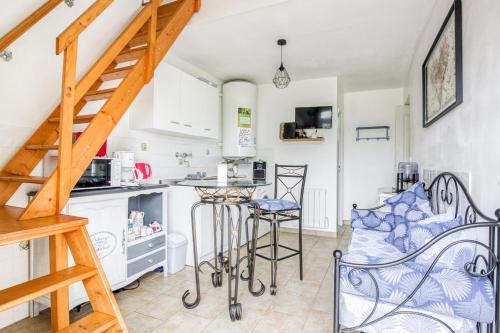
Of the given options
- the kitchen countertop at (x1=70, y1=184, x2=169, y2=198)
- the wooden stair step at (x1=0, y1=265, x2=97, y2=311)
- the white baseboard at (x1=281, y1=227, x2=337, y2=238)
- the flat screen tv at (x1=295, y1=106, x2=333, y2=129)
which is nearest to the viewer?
the wooden stair step at (x1=0, y1=265, x2=97, y2=311)

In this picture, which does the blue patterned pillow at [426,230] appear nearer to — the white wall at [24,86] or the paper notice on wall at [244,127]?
the white wall at [24,86]

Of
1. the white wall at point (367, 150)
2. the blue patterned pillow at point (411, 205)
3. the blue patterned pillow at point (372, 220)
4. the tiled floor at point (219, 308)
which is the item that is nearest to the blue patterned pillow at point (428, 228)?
the blue patterned pillow at point (411, 205)

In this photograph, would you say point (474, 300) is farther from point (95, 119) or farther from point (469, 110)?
point (95, 119)

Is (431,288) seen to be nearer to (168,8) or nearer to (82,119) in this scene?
(82,119)

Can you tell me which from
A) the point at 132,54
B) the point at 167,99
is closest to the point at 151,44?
the point at 132,54

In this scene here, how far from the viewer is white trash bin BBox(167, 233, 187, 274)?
2.74m

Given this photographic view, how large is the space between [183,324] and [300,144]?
3.24 metres

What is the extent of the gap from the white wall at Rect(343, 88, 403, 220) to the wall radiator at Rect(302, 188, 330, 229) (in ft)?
3.42

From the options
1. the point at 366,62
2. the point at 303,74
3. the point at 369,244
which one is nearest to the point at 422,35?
the point at 366,62

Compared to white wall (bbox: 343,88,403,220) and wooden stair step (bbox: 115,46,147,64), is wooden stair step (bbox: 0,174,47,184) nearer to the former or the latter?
wooden stair step (bbox: 115,46,147,64)

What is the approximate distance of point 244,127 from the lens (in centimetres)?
432

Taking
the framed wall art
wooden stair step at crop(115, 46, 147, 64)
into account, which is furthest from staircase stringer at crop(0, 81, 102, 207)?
the framed wall art

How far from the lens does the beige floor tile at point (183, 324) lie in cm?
183

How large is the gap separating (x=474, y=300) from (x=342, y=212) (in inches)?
158
